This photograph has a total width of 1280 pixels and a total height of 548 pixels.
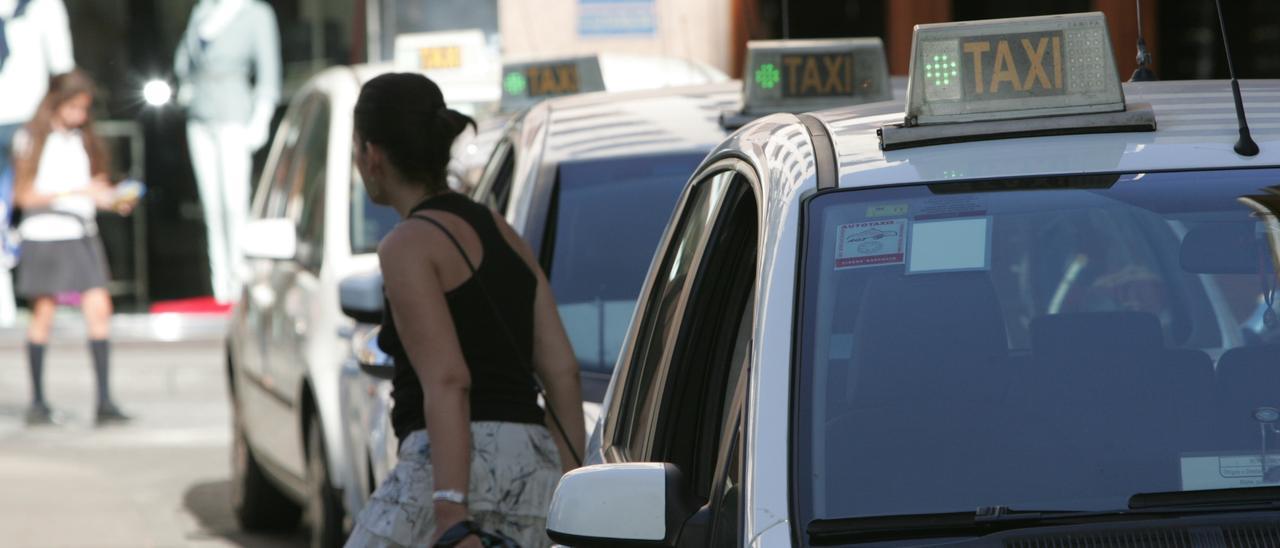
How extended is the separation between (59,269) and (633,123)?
7303 mm

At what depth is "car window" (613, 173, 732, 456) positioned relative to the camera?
3711 mm

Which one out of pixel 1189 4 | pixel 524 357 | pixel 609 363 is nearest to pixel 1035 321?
pixel 524 357

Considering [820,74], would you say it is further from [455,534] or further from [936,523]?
[936,523]

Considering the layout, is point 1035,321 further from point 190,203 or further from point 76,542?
point 190,203

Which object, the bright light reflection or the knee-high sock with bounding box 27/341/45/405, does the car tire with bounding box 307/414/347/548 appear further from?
the bright light reflection

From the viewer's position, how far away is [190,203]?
52.1ft

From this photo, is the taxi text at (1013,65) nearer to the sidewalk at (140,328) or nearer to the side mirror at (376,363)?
the side mirror at (376,363)

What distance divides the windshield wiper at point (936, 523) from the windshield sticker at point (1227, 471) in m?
0.14

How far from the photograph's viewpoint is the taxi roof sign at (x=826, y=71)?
5992mm

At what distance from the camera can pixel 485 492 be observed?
4.32 metres

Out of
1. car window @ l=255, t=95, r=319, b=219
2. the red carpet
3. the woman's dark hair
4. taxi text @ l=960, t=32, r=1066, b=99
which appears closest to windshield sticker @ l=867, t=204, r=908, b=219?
taxi text @ l=960, t=32, r=1066, b=99

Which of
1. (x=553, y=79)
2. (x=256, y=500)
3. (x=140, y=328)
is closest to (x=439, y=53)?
(x=553, y=79)

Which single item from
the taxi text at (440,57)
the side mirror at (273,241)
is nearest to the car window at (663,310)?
the side mirror at (273,241)

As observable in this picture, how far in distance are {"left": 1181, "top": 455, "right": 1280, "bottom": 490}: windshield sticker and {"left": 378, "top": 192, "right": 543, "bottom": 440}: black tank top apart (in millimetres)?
1694
